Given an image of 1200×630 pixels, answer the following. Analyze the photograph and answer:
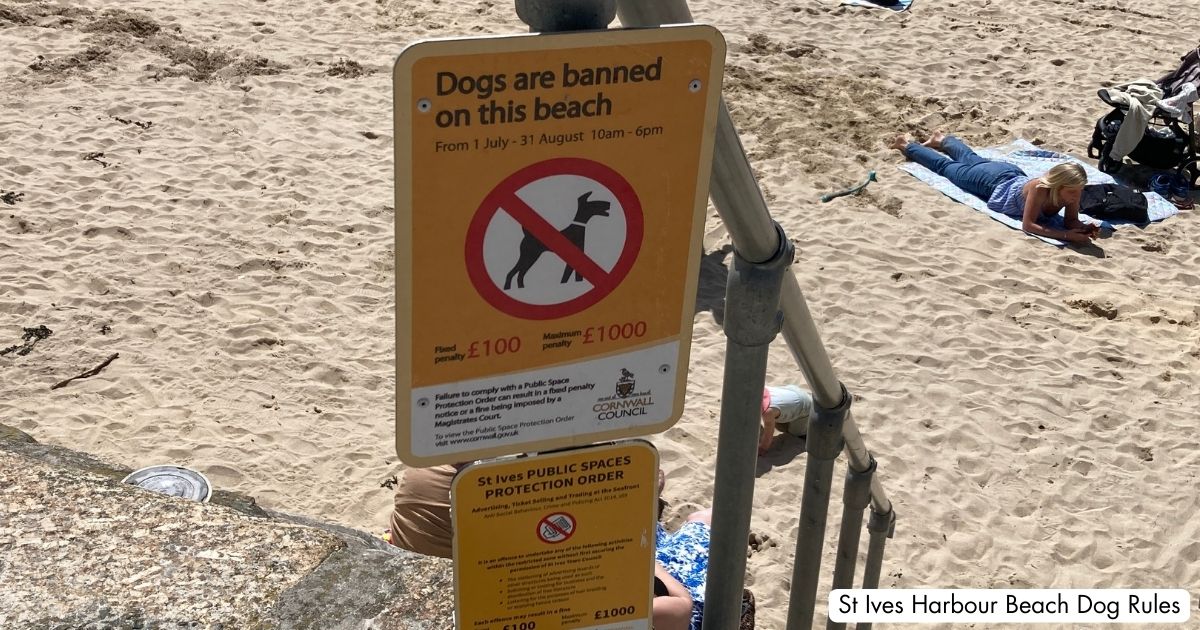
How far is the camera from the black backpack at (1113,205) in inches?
320

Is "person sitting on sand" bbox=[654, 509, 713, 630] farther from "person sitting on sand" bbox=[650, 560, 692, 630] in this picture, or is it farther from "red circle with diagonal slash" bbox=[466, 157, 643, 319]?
"red circle with diagonal slash" bbox=[466, 157, 643, 319]

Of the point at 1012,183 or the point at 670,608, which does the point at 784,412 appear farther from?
the point at 1012,183

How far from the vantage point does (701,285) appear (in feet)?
22.7

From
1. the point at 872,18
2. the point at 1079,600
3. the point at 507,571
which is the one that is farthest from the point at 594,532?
the point at 872,18

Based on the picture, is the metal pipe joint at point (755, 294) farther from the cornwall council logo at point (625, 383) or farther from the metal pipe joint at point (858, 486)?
the metal pipe joint at point (858, 486)

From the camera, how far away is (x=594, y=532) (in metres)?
1.55

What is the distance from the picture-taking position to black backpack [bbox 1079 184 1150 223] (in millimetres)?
8117

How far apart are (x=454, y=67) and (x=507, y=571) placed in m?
0.71

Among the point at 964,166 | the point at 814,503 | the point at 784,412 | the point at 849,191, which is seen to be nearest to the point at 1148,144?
the point at 964,166

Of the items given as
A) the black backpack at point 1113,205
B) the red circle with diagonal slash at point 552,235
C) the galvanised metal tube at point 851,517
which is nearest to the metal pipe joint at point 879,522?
the galvanised metal tube at point 851,517

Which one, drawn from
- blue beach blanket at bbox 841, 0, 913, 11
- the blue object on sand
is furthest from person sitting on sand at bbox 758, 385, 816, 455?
blue beach blanket at bbox 841, 0, 913, 11

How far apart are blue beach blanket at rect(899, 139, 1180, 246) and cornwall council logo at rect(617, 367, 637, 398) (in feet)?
23.1

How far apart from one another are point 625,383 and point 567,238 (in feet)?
0.76
